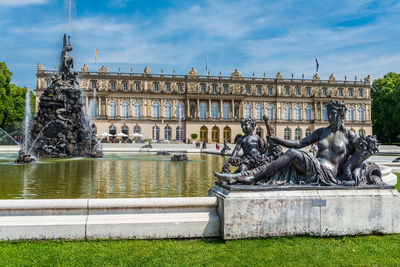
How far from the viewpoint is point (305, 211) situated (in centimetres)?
408

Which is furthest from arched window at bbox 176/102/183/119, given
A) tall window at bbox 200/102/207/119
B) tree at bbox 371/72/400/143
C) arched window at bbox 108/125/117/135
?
tree at bbox 371/72/400/143

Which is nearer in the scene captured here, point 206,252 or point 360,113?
point 206,252

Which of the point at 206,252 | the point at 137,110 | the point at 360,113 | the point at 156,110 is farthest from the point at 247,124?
the point at 360,113

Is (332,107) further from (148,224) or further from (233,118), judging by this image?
(233,118)

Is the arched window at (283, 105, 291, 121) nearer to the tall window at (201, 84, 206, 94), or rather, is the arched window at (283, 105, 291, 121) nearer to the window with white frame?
the tall window at (201, 84, 206, 94)

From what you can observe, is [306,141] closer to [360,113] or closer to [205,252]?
[205,252]

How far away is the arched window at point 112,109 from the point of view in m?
63.2

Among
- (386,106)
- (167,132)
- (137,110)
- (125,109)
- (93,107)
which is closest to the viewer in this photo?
(93,107)

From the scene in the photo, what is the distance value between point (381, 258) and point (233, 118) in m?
63.3

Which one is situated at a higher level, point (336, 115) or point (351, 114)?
point (351, 114)

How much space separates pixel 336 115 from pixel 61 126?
15341 mm

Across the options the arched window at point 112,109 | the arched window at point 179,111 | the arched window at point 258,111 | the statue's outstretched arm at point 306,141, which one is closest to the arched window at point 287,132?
the arched window at point 258,111

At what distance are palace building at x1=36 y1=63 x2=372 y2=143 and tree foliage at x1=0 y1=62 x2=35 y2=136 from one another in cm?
893

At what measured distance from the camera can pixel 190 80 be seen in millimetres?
65250
